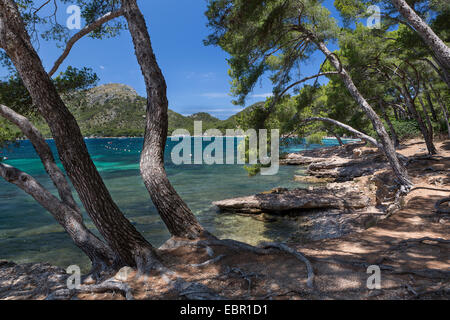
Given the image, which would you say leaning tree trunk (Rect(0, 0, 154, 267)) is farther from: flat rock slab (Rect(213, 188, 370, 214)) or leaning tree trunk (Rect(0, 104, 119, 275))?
flat rock slab (Rect(213, 188, 370, 214))

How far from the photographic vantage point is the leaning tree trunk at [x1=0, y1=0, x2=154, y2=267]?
332 centimetres

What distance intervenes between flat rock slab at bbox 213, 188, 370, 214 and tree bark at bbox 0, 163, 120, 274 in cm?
740

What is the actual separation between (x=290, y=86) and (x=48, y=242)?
9.90 m

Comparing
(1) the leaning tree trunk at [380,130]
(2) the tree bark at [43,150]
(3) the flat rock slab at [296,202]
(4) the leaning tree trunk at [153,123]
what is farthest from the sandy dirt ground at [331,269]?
(3) the flat rock slab at [296,202]

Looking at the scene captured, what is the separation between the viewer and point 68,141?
11.6ft

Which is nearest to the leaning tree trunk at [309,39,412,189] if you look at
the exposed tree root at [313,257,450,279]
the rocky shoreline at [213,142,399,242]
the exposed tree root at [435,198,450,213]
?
the rocky shoreline at [213,142,399,242]

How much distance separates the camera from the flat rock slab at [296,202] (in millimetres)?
9969

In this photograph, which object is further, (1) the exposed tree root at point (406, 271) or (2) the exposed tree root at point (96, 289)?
(2) the exposed tree root at point (96, 289)

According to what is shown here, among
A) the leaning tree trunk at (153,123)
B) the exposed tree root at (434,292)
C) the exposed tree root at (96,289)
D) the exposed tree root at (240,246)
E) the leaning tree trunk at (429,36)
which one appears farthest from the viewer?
the leaning tree trunk at (429,36)

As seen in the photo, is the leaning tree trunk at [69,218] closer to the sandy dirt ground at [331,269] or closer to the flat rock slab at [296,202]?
the sandy dirt ground at [331,269]

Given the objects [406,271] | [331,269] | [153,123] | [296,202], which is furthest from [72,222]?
[296,202]

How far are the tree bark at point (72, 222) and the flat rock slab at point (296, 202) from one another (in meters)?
7.40

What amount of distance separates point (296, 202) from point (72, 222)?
8185mm
